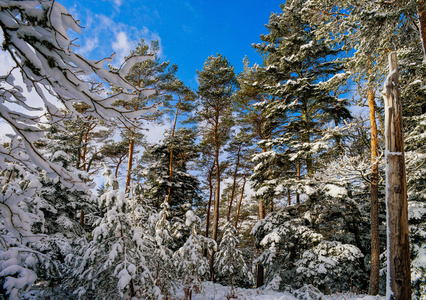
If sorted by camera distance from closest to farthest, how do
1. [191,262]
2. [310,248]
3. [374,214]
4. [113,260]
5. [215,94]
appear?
[113,260]
[191,262]
[374,214]
[310,248]
[215,94]

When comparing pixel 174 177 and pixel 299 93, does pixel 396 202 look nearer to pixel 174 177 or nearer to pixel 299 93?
pixel 299 93

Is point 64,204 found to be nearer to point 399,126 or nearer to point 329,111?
point 399,126

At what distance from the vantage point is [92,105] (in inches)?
37.9

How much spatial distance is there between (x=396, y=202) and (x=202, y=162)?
11606mm

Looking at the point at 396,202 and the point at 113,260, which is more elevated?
the point at 396,202

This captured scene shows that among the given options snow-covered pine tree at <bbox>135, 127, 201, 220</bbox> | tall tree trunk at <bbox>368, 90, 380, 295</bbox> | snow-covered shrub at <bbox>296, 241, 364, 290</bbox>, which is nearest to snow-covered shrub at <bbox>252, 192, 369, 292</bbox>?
snow-covered shrub at <bbox>296, 241, 364, 290</bbox>

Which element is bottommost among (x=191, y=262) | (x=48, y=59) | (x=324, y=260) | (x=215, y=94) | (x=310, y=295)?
(x=310, y=295)

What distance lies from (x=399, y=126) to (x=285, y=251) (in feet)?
20.0

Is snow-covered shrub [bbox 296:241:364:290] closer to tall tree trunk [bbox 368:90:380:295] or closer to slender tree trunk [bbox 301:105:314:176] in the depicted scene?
tall tree trunk [bbox 368:90:380:295]

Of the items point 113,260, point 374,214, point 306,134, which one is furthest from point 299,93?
point 113,260

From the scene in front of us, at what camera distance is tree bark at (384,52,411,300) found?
9.69ft

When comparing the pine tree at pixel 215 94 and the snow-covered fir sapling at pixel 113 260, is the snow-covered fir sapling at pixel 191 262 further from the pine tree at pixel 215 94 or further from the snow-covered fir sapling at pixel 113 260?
the pine tree at pixel 215 94

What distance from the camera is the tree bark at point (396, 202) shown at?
2953 millimetres

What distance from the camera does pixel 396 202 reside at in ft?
10.5
